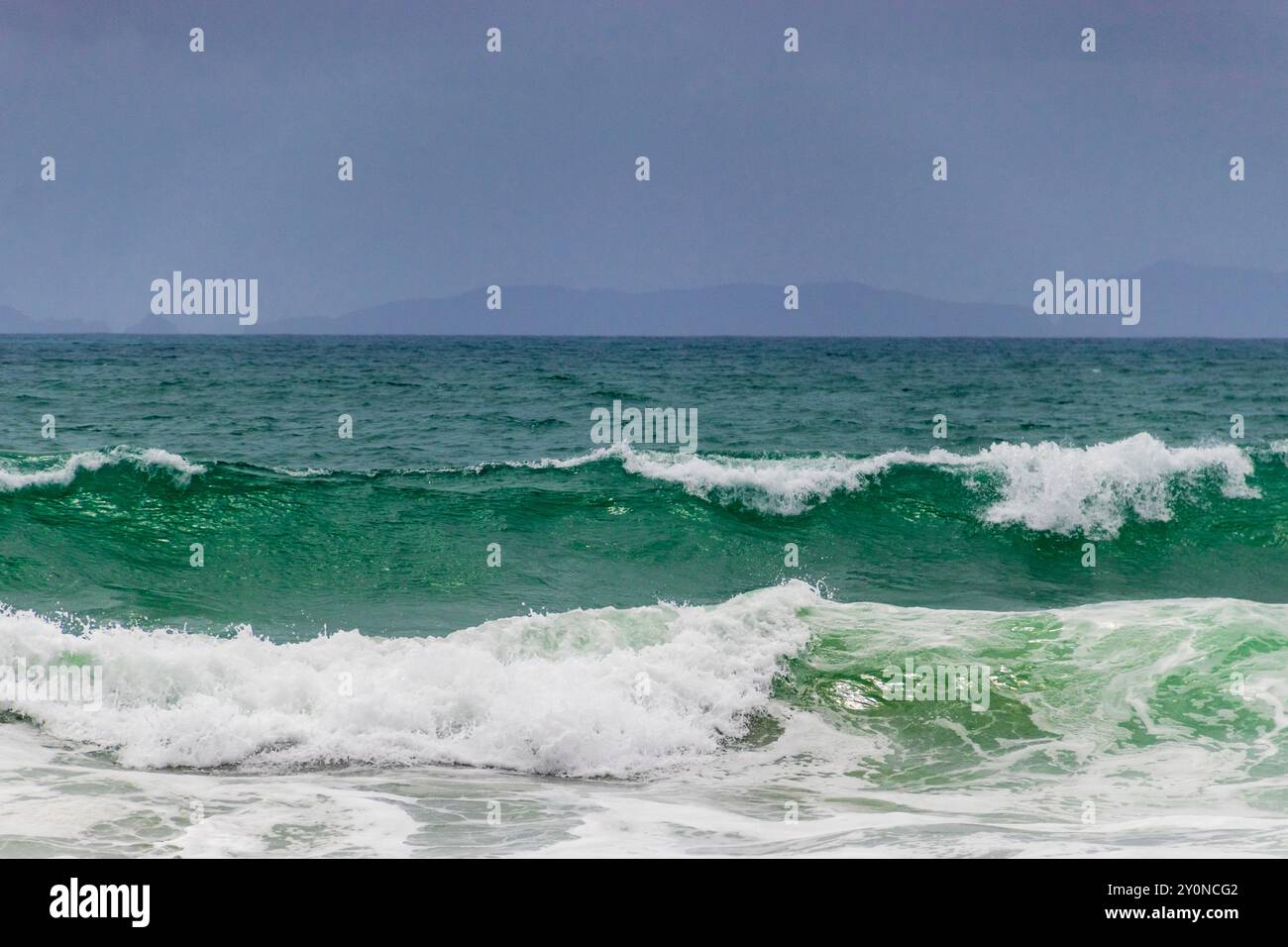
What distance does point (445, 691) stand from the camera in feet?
31.9

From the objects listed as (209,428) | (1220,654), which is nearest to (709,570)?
(1220,654)

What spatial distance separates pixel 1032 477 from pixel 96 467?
1586 cm

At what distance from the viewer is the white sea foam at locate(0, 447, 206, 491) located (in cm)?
1817

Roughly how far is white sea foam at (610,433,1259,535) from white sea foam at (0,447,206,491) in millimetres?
7616

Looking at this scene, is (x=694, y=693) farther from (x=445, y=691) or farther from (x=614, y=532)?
(x=614, y=532)

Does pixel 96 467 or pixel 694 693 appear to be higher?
pixel 96 467

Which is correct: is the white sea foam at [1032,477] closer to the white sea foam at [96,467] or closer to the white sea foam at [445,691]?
the white sea foam at [445,691]

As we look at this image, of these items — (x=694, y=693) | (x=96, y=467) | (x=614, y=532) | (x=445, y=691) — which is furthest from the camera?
(x=96, y=467)

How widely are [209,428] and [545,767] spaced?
23767mm

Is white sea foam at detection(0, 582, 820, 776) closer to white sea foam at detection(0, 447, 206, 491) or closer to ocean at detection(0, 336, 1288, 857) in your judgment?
ocean at detection(0, 336, 1288, 857)

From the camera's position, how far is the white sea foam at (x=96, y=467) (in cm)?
1817

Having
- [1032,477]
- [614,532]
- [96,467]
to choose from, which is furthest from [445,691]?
[1032,477]

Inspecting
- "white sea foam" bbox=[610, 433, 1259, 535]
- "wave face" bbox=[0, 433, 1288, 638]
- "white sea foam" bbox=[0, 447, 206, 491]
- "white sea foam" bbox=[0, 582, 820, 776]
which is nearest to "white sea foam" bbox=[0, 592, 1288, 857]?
"white sea foam" bbox=[0, 582, 820, 776]

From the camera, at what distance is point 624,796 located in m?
8.14
